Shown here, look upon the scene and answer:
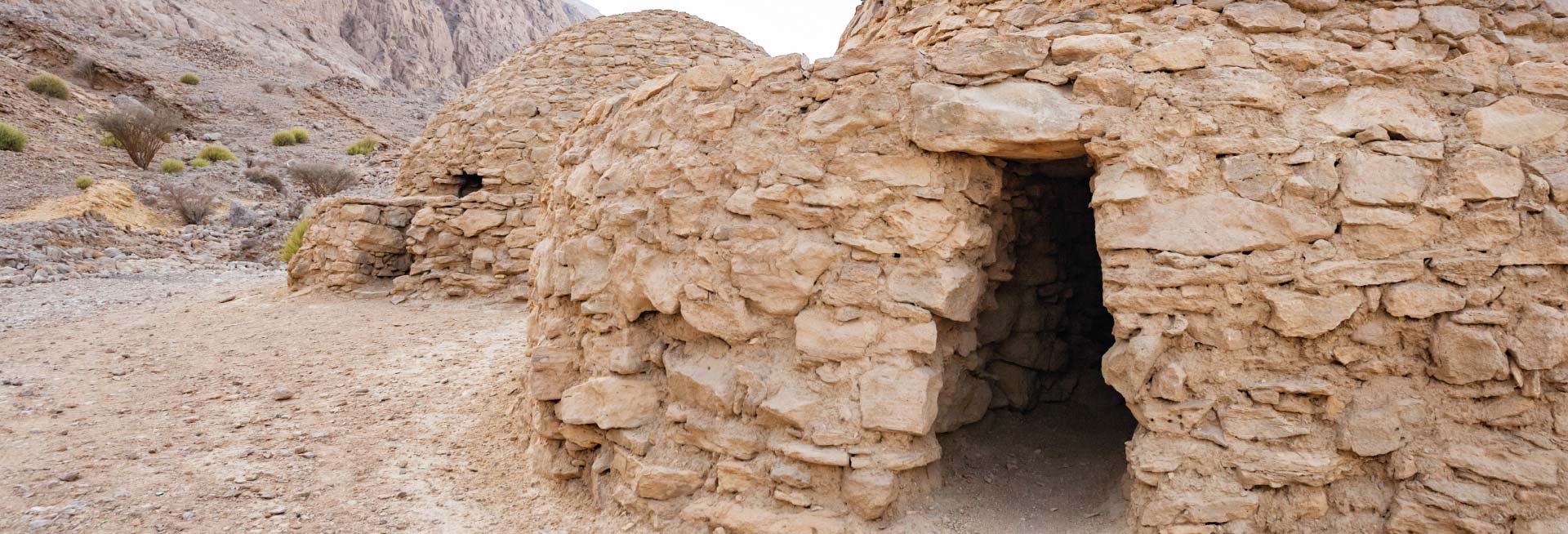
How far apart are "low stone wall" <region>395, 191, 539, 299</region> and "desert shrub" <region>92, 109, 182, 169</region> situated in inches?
441

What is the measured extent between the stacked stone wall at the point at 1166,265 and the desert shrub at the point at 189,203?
12734mm

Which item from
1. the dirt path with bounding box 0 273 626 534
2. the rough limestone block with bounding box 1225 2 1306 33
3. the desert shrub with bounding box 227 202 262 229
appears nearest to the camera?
the rough limestone block with bounding box 1225 2 1306 33

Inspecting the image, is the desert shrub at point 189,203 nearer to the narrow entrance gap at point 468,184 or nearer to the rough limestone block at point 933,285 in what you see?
the narrow entrance gap at point 468,184

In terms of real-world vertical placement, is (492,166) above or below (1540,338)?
above

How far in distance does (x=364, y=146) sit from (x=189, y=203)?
633 cm

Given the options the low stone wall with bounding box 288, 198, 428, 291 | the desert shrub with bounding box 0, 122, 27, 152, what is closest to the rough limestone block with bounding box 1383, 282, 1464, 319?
the low stone wall with bounding box 288, 198, 428, 291

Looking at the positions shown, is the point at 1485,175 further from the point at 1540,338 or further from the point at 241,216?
the point at 241,216

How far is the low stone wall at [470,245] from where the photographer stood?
8.03 meters

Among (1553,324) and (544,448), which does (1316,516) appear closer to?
(1553,324)

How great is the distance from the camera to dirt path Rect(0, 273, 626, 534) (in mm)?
3539

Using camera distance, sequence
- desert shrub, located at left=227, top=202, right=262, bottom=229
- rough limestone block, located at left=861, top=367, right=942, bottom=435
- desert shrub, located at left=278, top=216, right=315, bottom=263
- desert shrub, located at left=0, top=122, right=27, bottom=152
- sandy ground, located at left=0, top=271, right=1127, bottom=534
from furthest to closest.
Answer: desert shrub, located at left=0, top=122, right=27, bottom=152 → desert shrub, located at left=227, top=202, right=262, bottom=229 → desert shrub, located at left=278, top=216, right=315, bottom=263 → sandy ground, located at left=0, top=271, right=1127, bottom=534 → rough limestone block, located at left=861, top=367, right=942, bottom=435

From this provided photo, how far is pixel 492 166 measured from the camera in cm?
870

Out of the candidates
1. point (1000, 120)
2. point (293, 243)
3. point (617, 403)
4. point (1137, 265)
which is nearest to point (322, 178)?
point (293, 243)

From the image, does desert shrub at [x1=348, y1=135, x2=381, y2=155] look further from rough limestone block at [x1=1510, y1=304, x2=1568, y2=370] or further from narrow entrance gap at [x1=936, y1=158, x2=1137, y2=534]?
rough limestone block at [x1=1510, y1=304, x2=1568, y2=370]
